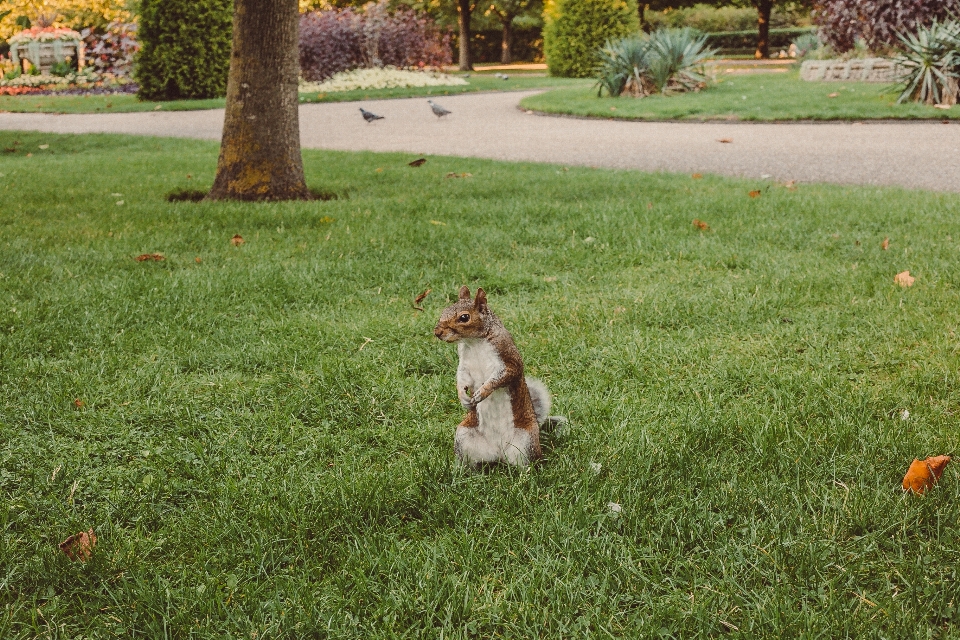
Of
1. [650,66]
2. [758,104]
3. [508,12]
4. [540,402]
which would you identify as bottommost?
[540,402]

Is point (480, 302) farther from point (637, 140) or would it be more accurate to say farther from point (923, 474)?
point (637, 140)

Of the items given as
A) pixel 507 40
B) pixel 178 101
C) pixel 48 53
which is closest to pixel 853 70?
pixel 178 101

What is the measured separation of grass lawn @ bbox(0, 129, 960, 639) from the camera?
1.76 m

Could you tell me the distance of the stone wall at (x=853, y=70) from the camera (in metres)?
16.0

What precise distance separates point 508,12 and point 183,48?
22.0 metres

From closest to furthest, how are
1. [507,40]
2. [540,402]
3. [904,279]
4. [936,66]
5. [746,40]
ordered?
[540,402] < [904,279] < [936,66] < [507,40] < [746,40]

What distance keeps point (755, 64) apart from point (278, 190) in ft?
85.4

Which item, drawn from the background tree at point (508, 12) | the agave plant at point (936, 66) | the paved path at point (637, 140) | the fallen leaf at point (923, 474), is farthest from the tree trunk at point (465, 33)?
the fallen leaf at point (923, 474)

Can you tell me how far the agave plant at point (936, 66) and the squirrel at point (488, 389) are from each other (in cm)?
1158

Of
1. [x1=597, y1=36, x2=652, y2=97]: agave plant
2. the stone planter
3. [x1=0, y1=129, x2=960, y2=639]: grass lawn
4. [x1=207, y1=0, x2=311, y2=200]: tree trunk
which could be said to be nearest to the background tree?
the stone planter

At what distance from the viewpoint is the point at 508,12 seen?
3625 cm

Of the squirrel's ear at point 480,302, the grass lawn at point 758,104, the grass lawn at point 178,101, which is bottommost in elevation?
the squirrel's ear at point 480,302

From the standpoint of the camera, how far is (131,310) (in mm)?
3672

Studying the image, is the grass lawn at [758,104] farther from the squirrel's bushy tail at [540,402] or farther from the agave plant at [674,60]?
the squirrel's bushy tail at [540,402]
